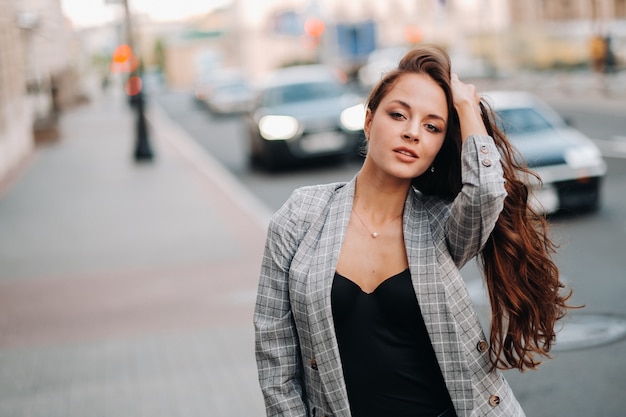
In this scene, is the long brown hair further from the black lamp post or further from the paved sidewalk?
the black lamp post

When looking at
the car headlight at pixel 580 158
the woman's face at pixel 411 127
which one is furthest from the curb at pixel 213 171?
the woman's face at pixel 411 127

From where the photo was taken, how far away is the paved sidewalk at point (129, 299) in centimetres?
590

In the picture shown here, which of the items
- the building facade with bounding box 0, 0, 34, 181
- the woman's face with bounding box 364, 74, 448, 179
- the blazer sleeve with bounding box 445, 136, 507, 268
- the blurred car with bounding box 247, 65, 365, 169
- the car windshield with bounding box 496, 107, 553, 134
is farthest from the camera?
the building facade with bounding box 0, 0, 34, 181

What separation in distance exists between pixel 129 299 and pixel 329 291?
634cm

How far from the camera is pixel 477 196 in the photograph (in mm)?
2480

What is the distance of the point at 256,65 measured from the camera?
105m

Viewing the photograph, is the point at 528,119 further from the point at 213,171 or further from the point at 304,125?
the point at 213,171

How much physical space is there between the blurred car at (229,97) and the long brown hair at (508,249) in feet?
122

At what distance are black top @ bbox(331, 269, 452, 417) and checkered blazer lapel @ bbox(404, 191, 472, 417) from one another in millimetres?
36

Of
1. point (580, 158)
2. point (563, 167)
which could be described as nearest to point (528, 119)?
point (580, 158)

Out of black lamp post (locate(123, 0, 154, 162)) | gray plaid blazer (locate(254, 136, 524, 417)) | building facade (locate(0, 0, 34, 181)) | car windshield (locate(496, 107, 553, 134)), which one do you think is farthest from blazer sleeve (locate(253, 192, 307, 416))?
black lamp post (locate(123, 0, 154, 162))

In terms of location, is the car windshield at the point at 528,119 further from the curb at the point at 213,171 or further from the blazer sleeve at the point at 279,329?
the blazer sleeve at the point at 279,329

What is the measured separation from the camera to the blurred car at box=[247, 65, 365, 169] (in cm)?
1822

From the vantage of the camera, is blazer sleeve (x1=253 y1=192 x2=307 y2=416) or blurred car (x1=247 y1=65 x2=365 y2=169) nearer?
blazer sleeve (x1=253 y1=192 x2=307 y2=416)
